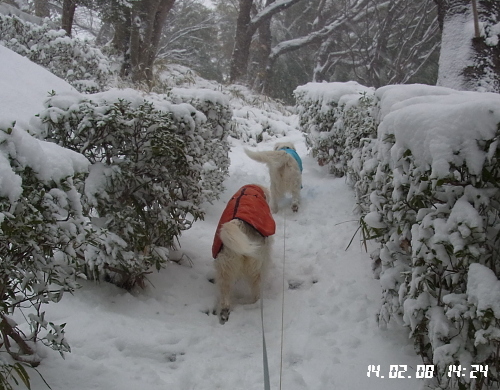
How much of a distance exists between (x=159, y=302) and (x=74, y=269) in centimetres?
126

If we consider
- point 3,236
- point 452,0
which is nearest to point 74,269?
point 3,236

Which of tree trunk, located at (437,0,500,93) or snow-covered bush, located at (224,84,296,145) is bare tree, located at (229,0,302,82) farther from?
→ tree trunk, located at (437,0,500,93)

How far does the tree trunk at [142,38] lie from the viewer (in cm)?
1005

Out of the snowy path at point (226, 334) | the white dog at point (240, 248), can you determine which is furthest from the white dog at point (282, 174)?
the white dog at point (240, 248)

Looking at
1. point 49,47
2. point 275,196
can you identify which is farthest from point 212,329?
point 49,47

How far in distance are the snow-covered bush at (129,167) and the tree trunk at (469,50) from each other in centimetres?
307

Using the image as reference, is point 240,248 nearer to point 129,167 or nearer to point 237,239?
point 237,239

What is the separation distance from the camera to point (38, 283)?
165 centimetres

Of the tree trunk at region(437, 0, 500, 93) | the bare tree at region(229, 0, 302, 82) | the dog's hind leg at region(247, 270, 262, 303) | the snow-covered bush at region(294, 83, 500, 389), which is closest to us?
the snow-covered bush at region(294, 83, 500, 389)

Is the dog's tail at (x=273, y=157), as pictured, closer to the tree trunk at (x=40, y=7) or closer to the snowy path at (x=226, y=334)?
the snowy path at (x=226, y=334)

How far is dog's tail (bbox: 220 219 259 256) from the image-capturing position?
2.88 meters

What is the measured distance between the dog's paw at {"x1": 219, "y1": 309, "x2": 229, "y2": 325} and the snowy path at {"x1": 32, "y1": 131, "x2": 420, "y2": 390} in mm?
42

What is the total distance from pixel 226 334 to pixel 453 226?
181 centimetres
